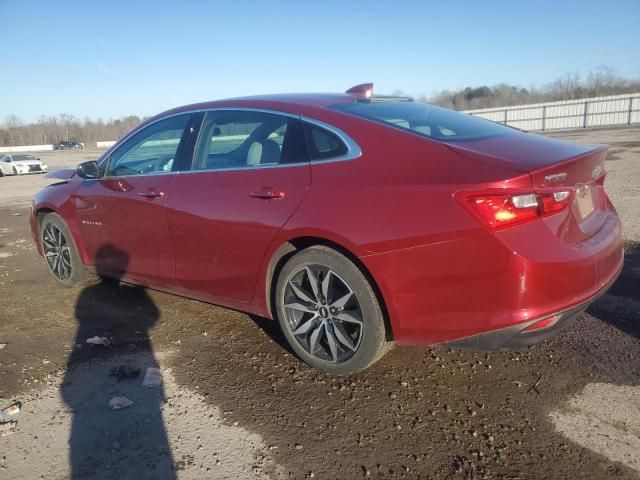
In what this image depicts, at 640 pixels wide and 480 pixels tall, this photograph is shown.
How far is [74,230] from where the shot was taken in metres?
4.72

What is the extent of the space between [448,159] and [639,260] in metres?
3.53

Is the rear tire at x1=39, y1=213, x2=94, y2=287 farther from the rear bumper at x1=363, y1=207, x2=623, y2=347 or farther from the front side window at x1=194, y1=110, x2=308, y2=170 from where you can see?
the rear bumper at x1=363, y1=207, x2=623, y2=347

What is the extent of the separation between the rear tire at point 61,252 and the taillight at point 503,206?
395 cm

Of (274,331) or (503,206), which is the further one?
(274,331)

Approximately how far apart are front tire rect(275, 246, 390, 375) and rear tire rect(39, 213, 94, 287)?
106 inches

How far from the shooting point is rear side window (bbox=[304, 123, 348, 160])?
2891 mm

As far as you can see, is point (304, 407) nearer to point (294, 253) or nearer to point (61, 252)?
point (294, 253)

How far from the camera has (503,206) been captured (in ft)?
7.68

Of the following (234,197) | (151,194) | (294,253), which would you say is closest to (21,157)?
(151,194)

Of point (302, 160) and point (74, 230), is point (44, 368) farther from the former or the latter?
point (302, 160)

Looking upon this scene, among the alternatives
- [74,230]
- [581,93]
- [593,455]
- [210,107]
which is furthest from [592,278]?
[581,93]

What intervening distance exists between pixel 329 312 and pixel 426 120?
141cm

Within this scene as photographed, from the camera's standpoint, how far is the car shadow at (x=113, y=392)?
2342 mm

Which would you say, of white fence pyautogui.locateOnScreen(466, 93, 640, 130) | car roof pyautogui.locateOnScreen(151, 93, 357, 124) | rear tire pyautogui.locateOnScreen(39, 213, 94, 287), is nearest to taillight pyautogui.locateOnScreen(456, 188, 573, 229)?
car roof pyautogui.locateOnScreen(151, 93, 357, 124)
